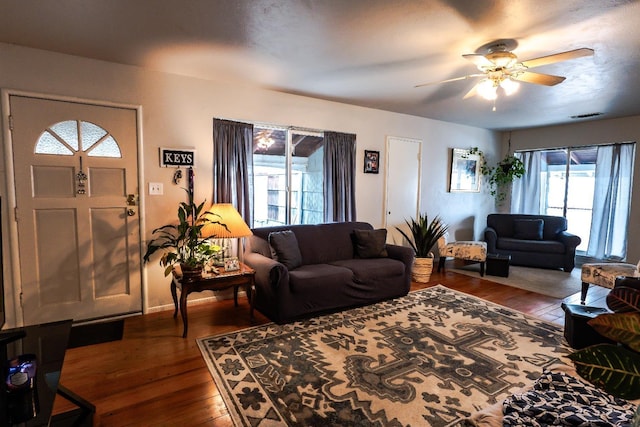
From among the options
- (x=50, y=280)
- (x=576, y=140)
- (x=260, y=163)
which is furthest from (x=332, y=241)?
(x=576, y=140)

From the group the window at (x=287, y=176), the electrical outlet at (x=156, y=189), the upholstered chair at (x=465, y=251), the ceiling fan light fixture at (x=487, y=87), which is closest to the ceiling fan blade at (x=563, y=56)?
the ceiling fan light fixture at (x=487, y=87)

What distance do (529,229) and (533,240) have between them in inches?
8.2

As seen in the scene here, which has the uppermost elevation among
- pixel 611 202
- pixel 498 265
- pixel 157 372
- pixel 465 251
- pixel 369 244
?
pixel 611 202

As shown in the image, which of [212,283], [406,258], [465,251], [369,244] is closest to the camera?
[212,283]

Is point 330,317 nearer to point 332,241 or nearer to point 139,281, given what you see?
point 332,241

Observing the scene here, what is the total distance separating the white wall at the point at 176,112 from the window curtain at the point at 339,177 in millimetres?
168

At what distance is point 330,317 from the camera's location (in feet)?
10.8

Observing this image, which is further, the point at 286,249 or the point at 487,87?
the point at 286,249

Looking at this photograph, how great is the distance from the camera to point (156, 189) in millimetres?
3422

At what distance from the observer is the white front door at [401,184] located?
5215 mm

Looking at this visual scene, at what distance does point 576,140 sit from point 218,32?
6.28m

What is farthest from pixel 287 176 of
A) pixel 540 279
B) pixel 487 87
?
pixel 540 279

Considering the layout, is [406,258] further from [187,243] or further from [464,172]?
[464,172]

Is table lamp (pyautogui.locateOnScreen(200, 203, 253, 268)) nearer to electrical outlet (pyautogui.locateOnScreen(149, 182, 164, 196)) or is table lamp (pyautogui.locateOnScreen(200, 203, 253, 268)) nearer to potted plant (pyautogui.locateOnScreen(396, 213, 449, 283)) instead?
electrical outlet (pyautogui.locateOnScreen(149, 182, 164, 196))
